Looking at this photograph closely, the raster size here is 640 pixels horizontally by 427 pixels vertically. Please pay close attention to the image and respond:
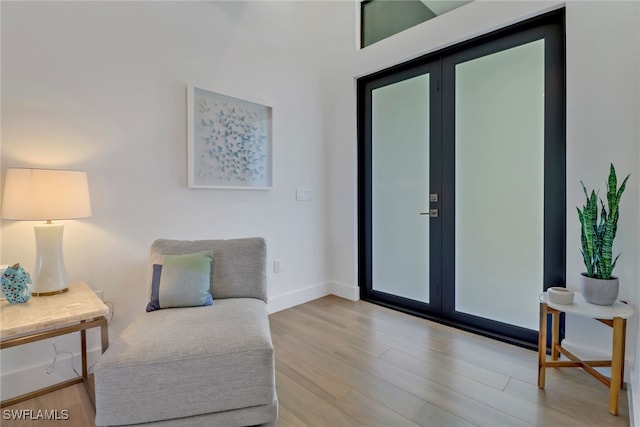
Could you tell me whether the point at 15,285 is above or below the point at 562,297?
above

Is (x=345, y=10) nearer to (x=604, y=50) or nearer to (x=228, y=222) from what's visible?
(x=604, y=50)

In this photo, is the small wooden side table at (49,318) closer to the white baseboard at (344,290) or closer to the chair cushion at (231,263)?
the chair cushion at (231,263)

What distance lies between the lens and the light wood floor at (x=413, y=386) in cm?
147

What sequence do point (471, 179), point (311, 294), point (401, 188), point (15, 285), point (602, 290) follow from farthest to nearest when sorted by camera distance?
point (311, 294) → point (401, 188) → point (471, 179) → point (602, 290) → point (15, 285)

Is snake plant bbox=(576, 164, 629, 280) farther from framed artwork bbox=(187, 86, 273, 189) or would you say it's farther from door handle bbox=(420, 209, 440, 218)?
framed artwork bbox=(187, 86, 273, 189)

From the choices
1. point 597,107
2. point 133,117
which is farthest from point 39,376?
point 597,107

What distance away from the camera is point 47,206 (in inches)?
58.3

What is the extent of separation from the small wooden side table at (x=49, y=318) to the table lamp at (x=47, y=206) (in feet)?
0.34

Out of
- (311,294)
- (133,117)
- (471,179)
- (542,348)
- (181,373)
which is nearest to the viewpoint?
(181,373)

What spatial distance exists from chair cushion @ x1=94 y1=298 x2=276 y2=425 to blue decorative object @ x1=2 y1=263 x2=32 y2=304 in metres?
0.58

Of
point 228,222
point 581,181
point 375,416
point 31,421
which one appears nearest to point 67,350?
point 31,421

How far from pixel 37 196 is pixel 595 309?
2.79m

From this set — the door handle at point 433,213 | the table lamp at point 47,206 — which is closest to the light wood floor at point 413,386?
the table lamp at point 47,206

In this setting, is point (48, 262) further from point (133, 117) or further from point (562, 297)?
point (562, 297)
